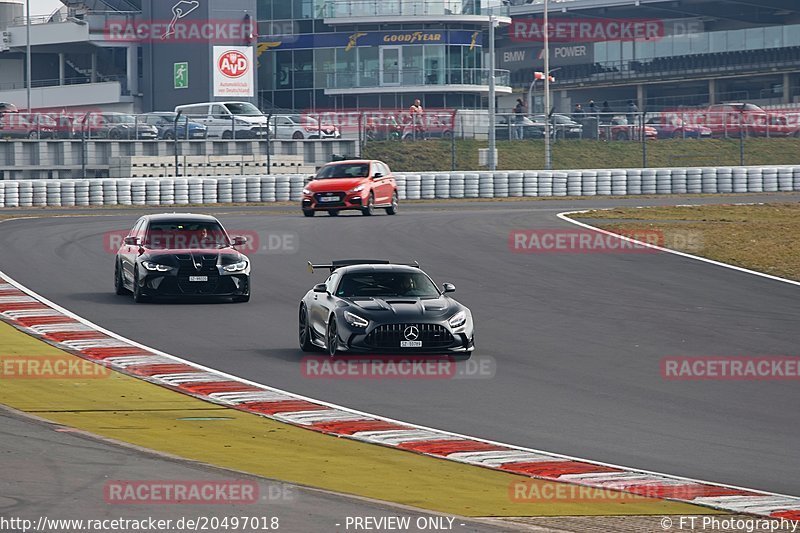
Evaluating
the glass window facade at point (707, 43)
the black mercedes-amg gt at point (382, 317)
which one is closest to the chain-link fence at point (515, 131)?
the glass window facade at point (707, 43)

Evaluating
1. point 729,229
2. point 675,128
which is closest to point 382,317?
point 729,229

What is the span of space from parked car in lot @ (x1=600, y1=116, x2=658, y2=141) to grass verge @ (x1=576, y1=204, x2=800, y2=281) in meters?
20.1

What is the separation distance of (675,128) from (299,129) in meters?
16.8

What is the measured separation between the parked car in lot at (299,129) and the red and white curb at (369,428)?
39544 millimetres

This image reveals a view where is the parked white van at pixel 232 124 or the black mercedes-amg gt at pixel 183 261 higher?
the parked white van at pixel 232 124

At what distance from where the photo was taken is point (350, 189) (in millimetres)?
37625

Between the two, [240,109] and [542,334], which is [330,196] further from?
[240,109]

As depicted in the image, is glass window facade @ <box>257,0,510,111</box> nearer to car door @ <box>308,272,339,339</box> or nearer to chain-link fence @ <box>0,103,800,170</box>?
chain-link fence @ <box>0,103,800,170</box>

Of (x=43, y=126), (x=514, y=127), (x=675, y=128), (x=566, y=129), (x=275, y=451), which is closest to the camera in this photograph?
(x=275, y=451)

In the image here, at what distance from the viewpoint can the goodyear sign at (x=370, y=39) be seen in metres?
78.5

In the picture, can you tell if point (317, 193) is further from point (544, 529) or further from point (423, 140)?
point (544, 529)

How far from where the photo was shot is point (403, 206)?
4422cm

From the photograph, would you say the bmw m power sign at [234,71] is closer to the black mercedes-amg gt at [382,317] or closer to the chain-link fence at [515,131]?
the chain-link fence at [515,131]

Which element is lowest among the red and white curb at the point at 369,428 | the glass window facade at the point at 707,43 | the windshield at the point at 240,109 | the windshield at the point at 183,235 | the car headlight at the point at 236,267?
the red and white curb at the point at 369,428
